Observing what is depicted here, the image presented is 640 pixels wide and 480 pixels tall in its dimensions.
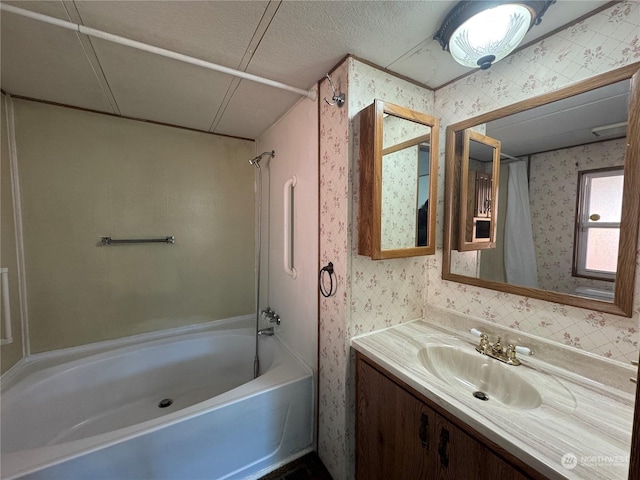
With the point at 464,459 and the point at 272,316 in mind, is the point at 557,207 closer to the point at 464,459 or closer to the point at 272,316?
the point at 464,459

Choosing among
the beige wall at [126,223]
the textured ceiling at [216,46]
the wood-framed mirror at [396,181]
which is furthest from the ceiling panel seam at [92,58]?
the wood-framed mirror at [396,181]

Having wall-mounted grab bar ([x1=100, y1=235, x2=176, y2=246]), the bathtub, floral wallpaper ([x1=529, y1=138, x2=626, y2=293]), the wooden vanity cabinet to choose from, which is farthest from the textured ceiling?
the bathtub

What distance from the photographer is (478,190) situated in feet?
4.21

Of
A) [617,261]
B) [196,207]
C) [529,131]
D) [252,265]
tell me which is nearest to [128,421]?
[252,265]

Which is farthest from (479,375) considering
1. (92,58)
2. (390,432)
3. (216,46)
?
(92,58)

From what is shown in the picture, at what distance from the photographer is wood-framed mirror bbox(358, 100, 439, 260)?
44.0 inches

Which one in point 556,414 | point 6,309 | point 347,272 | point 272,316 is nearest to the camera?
point 556,414

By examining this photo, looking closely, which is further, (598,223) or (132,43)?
(132,43)

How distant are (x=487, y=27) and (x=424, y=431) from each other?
152 centimetres

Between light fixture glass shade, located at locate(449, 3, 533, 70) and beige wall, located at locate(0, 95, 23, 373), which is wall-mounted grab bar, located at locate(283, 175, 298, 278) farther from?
beige wall, located at locate(0, 95, 23, 373)

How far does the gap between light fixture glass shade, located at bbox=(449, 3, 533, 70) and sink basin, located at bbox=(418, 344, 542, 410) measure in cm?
124

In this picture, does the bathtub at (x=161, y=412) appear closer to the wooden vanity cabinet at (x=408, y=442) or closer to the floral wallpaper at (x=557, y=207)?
the wooden vanity cabinet at (x=408, y=442)

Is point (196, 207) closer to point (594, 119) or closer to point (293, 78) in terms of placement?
point (293, 78)

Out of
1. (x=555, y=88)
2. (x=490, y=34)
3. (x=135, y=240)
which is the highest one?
(x=490, y=34)
